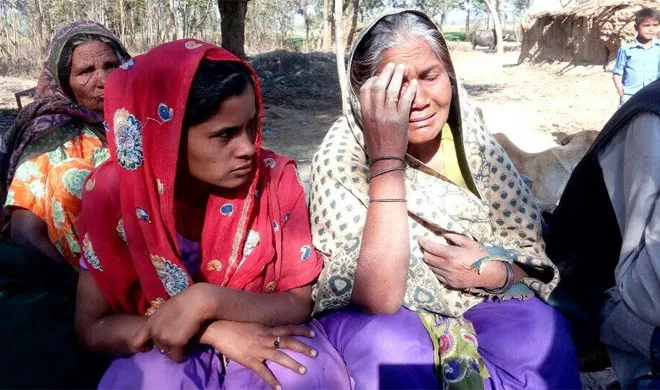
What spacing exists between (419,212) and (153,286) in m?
0.89

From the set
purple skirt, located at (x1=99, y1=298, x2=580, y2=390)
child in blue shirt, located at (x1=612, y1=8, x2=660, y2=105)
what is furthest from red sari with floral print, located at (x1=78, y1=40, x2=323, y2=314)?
child in blue shirt, located at (x1=612, y1=8, x2=660, y2=105)

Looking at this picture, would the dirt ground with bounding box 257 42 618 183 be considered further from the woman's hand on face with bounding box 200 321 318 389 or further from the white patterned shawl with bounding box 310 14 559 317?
the woman's hand on face with bounding box 200 321 318 389

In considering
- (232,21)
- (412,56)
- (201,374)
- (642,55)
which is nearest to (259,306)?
(201,374)

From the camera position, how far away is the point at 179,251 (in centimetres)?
158

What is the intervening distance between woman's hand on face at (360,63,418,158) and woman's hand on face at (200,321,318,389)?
64 cm

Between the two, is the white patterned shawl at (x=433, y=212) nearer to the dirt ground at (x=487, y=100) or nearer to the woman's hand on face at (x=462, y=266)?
the woman's hand on face at (x=462, y=266)

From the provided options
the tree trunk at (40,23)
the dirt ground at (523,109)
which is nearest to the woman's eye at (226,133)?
the dirt ground at (523,109)

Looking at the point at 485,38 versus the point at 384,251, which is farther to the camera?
the point at 485,38

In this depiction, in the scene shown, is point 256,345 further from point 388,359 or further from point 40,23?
point 40,23

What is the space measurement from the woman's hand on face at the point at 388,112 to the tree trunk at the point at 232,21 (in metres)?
→ 8.36

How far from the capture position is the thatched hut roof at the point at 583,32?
12.3m

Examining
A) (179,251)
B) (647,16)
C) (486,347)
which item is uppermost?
(647,16)

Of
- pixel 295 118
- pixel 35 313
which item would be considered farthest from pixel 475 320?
pixel 295 118

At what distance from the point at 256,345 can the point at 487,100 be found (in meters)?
11.8
